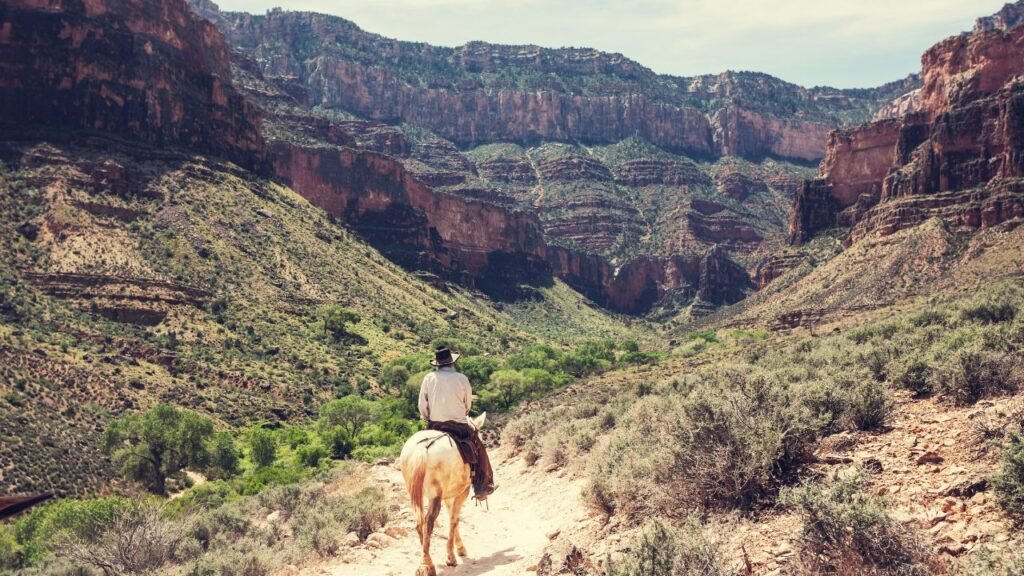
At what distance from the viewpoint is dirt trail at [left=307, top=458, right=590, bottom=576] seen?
525 inches

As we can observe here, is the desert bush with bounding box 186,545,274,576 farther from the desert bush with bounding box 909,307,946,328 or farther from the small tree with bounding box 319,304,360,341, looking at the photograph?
the small tree with bounding box 319,304,360,341

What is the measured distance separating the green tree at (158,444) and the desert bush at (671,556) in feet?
140

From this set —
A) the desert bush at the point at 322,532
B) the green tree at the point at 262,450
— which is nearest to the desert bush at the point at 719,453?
the desert bush at the point at 322,532

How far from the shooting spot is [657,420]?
52.4ft

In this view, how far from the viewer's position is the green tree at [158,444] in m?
45.2

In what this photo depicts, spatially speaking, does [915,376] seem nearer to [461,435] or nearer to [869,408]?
[869,408]

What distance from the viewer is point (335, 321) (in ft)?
275

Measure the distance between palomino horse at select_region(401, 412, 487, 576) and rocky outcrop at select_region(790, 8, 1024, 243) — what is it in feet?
307

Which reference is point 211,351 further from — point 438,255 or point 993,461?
point 438,255

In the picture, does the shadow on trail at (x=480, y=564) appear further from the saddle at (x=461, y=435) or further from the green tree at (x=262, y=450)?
the green tree at (x=262, y=450)

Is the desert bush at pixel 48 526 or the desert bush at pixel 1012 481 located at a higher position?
the desert bush at pixel 1012 481

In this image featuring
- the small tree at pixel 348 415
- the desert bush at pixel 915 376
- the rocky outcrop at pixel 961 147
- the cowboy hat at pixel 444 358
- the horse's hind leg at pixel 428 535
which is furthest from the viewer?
the rocky outcrop at pixel 961 147

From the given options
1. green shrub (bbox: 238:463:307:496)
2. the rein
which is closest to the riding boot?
the rein

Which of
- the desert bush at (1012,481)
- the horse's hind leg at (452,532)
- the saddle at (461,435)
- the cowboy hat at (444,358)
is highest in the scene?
the desert bush at (1012,481)
